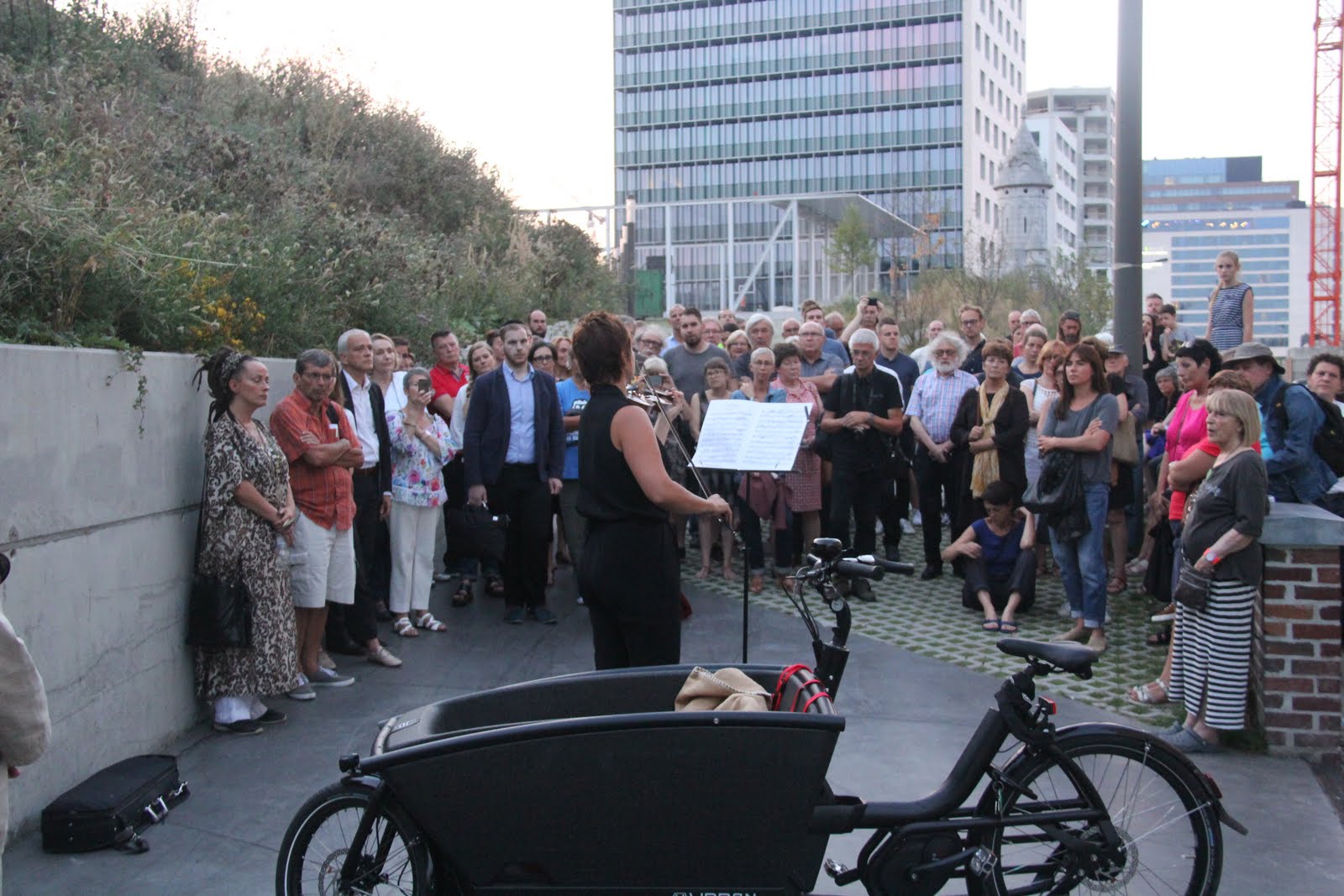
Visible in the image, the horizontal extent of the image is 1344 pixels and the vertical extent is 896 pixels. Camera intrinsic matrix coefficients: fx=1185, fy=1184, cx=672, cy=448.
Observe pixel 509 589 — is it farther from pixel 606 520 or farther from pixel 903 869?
pixel 903 869

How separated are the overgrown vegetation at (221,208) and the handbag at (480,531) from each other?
1805 millimetres

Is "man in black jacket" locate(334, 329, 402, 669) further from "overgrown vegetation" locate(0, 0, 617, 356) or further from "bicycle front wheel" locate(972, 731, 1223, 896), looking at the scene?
"bicycle front wheel" locate(972, 731, 1223, 896)

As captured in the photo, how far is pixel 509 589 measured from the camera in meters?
8.84

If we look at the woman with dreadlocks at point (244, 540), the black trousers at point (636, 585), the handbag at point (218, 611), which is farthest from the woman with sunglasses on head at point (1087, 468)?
the handbag at point (218, 611)

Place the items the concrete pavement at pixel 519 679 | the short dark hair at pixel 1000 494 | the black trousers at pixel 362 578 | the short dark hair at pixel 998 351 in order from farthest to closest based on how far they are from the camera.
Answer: the short dark hair at pixel 998 351 < the short dark hair at pixel 1000 494 < the black trousers at pixel 362 578 < the concrete pavement at pixel 519 679

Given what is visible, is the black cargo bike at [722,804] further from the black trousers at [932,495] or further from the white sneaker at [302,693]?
the black trousers at [932,495]

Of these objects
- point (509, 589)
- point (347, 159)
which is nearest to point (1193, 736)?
point (509, 589)

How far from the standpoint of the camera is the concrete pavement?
4.62 meters

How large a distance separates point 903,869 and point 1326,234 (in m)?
129

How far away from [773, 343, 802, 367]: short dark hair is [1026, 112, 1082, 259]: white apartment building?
100m

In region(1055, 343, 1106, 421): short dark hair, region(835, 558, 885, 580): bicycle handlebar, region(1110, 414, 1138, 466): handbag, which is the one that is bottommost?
region(835, 558, 885, 580): bicycle handlebar

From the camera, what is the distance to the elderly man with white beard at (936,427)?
10078 mm

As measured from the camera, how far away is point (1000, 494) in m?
8.98

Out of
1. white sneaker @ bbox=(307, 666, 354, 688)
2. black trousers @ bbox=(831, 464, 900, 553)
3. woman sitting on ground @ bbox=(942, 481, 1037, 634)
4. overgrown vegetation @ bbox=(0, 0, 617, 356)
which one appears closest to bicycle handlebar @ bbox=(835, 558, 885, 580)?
overgrown vegetation @ bbox=(0, 0, 617, 356)
